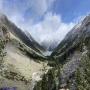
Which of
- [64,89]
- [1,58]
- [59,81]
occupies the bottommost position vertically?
[1,58]

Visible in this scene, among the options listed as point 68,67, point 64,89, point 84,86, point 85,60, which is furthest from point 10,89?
point 68,67

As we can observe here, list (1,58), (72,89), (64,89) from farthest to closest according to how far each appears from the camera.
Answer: (64,89) → (72,89) → (1,58)

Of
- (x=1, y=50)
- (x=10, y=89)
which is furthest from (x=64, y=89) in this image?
(x=1, y=50)

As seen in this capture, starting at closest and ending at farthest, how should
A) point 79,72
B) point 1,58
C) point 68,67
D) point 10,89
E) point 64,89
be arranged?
point 1,58 → point 10,89 → point 79,72 → point 64,89 → point 68,67

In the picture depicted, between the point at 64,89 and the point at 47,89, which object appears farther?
the point at 47,89

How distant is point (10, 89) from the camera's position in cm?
6531

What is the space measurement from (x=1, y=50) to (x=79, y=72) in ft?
87.2

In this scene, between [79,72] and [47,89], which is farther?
[47,89]

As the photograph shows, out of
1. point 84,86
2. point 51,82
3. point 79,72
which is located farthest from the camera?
point 51,82

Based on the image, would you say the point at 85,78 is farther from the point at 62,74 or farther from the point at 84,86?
the point at 62,74

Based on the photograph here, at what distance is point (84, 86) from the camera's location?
72562 millimetres

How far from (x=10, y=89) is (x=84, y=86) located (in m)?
16.4

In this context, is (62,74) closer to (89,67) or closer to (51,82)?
(51,82)

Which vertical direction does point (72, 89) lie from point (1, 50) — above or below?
above
